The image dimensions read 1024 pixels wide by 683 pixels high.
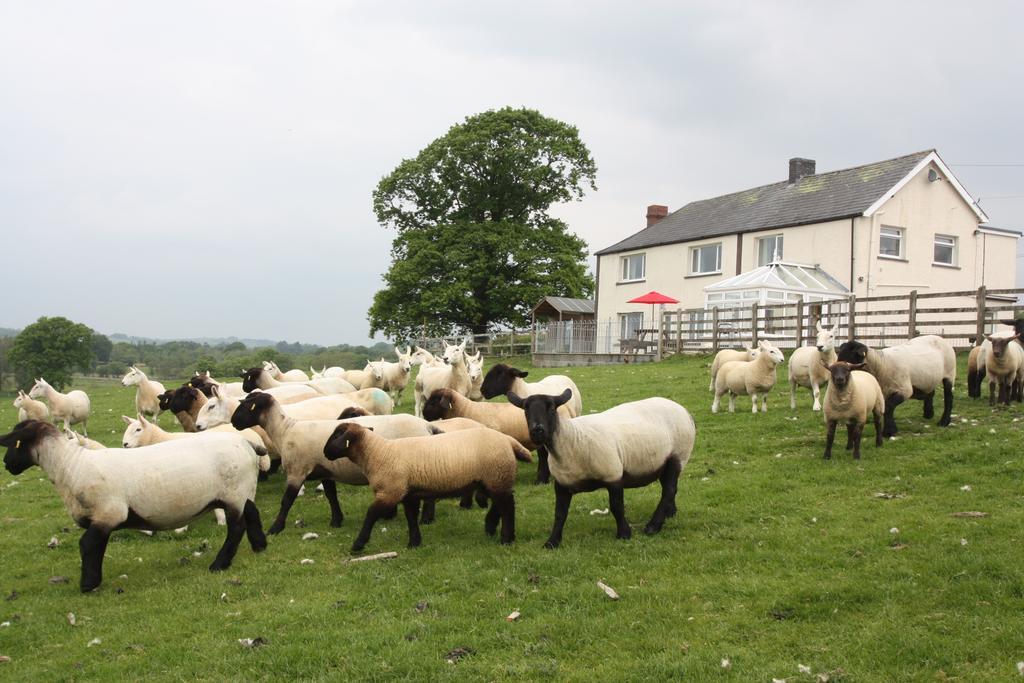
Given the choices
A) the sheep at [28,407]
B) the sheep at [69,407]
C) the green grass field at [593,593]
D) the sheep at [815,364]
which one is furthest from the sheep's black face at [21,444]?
the sheep at [815,364]

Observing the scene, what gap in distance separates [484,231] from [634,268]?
9094 millimetres

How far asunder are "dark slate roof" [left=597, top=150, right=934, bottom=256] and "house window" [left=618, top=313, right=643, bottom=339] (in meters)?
3.86

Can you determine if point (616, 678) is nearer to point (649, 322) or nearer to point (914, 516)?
point (914, 516)

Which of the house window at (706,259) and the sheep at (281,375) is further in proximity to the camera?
the house window at (706,259)

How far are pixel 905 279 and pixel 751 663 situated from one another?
33654 mm

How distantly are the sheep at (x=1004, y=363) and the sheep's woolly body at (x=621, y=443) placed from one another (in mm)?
8807

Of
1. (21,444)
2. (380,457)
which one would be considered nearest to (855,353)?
(380,457)

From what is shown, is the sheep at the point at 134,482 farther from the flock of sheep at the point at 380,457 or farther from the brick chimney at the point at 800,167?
the brick chimney at the point at 800,167

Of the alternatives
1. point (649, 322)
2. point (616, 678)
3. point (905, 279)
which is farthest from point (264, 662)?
point (649, 322)

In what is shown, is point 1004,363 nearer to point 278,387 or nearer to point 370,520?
point 370,520

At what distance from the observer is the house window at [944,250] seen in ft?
120

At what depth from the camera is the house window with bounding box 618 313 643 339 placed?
43250 mm

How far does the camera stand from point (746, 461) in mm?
12688

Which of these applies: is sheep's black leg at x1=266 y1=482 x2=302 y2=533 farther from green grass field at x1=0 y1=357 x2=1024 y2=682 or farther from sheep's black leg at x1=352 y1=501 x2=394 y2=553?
sheep's black leg at x1=352 y1=501 x2=394 y2=553
